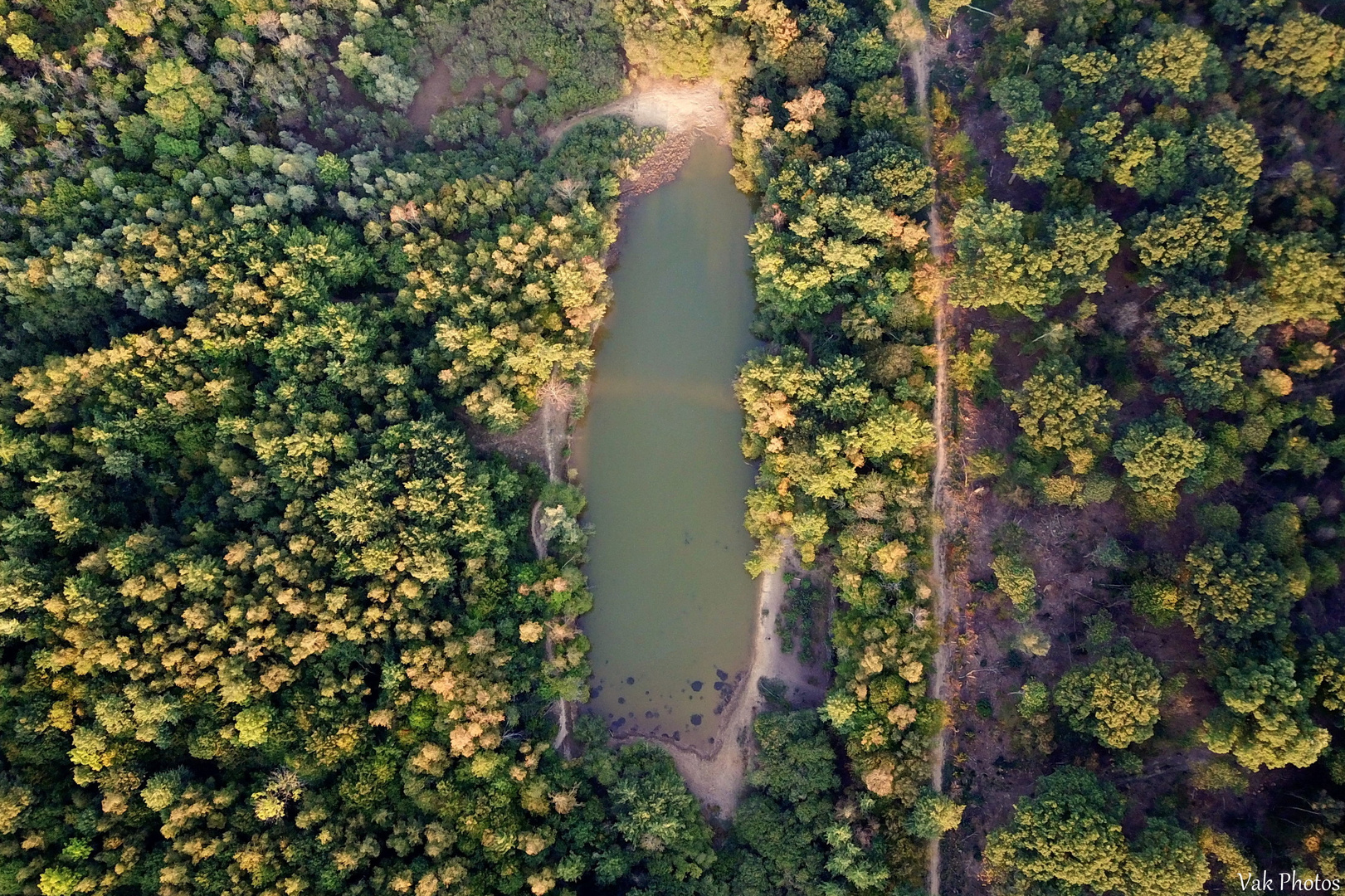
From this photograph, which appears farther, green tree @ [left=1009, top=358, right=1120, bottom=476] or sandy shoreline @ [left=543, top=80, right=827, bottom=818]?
sandy shoreline @ [left=543, top=80, right=827, bottom=818]

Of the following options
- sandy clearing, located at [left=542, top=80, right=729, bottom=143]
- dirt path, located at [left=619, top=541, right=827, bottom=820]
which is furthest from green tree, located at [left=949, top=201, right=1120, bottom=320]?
dirt path, located at [left=619, top=541, right=827, bottom=820]

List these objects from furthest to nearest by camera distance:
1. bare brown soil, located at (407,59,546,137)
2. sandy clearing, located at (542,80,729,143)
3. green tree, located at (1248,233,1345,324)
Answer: sandy clearing, located at (542,80,729,143) → bare brown soil, located at (407,59,546,137) → green tree, located at (1248,233,1345,324)

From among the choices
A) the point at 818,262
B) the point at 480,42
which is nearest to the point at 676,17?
the point at 480,42

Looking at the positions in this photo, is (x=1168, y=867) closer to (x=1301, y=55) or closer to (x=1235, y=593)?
(x=1235, y=593)

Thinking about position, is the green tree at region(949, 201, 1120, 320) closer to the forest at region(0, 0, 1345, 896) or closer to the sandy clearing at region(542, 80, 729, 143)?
the forest at region(0, 0, 1345, 896)

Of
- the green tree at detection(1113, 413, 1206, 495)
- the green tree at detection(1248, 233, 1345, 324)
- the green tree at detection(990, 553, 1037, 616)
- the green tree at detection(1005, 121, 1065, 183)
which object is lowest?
the green tree at detection(990, 553, 1037, 616)

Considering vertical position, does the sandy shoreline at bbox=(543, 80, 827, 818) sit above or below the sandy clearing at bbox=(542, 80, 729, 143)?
below

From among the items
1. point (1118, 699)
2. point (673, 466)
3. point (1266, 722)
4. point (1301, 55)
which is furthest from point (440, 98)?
point (1266, 722)
